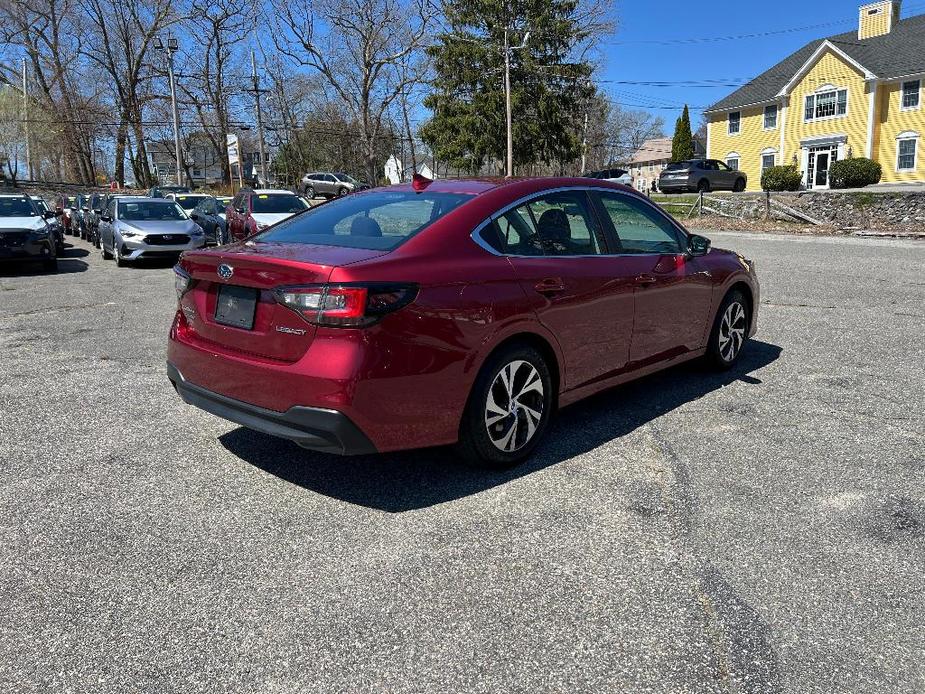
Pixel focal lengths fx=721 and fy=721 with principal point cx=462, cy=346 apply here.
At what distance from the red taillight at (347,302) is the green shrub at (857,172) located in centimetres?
3860

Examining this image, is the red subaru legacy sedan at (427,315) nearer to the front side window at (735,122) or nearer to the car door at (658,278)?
the car door at (658,278)

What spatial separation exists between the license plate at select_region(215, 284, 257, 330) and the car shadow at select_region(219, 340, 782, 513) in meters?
0.93

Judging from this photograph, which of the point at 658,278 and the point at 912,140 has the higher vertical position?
the point at 912,140

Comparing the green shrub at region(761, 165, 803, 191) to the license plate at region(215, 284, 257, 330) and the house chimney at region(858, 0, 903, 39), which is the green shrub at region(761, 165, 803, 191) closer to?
the house chimney at region(858, 0, 903, 39)

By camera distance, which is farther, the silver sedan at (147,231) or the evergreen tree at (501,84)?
the evergreen tree at (501,84)

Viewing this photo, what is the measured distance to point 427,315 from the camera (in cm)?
345

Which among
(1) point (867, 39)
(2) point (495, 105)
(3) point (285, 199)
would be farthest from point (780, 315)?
(1) point (867, 39)

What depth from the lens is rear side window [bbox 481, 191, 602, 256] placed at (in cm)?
402

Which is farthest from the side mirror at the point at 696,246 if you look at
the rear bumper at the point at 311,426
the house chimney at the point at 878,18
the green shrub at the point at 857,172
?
the house chimney at the point at 878,18

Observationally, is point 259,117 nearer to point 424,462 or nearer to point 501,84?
point 501,84

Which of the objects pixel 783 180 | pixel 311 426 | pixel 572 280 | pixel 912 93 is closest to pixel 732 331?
pixel 572 280

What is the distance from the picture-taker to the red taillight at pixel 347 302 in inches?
129

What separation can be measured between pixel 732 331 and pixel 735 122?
151ft

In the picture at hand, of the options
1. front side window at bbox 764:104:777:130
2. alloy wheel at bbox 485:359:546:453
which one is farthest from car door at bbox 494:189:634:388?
front side window at bbox 764:104:777:130
